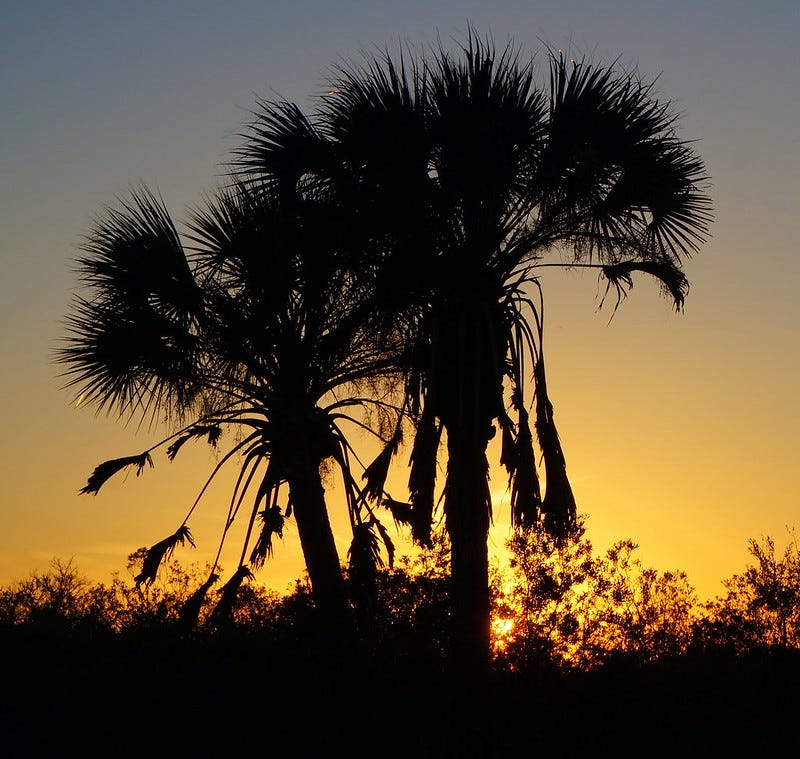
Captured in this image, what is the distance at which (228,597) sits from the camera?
14.1 metres

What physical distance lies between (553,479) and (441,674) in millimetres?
6813

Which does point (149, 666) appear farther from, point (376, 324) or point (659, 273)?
point (659, 273)

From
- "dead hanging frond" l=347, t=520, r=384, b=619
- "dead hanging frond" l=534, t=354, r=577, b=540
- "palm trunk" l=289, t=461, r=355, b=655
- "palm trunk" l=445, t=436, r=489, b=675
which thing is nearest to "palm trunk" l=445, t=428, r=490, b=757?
"palm trunk" l=445, t=436, r=489, b=675

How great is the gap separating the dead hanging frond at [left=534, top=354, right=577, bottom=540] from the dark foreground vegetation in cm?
379

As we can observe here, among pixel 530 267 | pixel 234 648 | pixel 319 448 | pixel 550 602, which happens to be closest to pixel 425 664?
pixel 550 602

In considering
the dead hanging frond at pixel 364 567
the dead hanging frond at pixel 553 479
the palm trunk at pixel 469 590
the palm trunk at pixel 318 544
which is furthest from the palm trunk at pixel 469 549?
the palm trunk at pixel 318 544

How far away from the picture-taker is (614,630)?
19219 mm

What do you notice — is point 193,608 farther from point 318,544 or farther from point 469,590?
point 469,590

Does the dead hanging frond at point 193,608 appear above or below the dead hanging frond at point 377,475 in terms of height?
below

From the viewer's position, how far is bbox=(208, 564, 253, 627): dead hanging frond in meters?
13.9

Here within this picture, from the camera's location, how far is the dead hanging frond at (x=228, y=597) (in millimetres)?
13898

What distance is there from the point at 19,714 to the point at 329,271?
28.3 feet

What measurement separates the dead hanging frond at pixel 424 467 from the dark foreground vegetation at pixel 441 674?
2.45 meters

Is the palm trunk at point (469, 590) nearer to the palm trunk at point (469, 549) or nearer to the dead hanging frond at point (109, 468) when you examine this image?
the palm trunk at point (469, 549)
